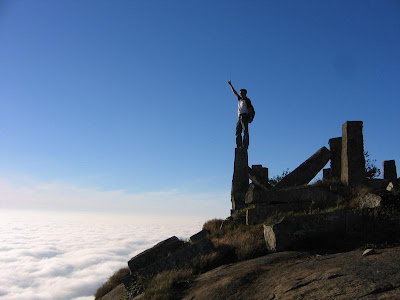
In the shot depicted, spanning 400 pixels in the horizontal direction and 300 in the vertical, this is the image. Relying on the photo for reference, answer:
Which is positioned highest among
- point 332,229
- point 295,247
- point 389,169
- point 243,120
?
point 243,120

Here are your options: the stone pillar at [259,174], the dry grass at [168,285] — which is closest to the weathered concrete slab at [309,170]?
the stone pillar at [259,174]

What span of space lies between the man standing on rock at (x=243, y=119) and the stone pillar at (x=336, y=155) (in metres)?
3.29

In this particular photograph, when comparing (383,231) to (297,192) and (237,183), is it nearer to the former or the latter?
(297,192)

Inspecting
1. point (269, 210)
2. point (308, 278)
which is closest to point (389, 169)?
point (269, 210)

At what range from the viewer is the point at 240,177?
14.9 m

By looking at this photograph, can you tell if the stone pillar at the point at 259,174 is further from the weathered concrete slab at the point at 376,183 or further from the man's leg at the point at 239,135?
the weathered concrete slab at the point at 376,183

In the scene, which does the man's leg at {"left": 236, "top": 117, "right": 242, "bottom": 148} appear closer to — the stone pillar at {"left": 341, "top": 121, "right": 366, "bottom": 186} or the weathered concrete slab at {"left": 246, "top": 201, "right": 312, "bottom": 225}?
the weathered concrete slab at {"left": 246, "top": 201, "right": 312, "bottom": 225}

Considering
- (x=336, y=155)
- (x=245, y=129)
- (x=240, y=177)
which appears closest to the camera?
(x=336, y=155)

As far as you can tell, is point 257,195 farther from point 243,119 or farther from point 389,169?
point 389,169

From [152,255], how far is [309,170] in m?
6.74

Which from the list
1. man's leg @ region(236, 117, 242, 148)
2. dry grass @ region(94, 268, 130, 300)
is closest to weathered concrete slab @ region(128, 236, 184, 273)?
dry grass @ region(94, 268, 130, 300)

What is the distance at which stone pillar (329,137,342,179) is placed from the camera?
46.6ft

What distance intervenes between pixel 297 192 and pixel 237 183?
10.8ft

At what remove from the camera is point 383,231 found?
8.55 metres
